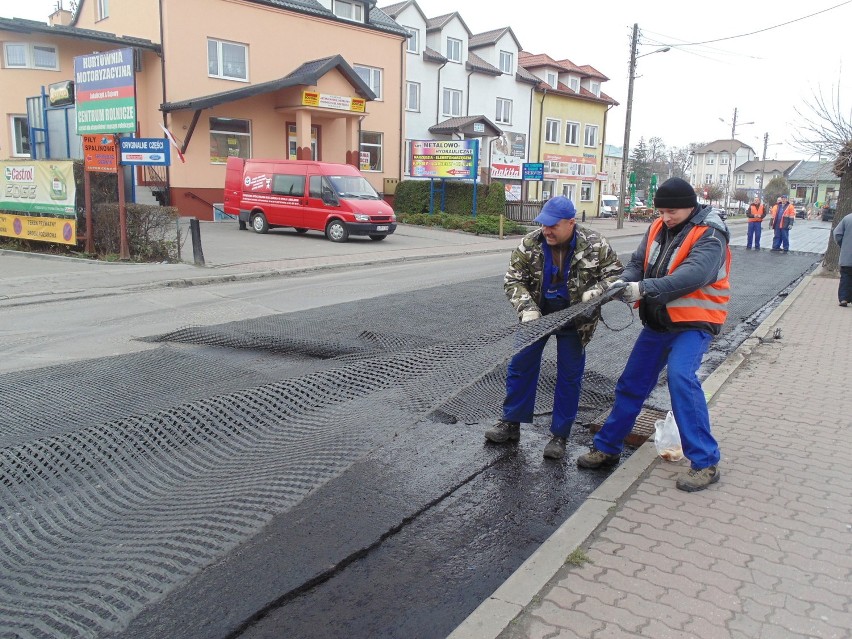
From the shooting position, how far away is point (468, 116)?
127 ft

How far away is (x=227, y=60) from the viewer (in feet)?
87.0

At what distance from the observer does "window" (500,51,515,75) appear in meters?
40.5

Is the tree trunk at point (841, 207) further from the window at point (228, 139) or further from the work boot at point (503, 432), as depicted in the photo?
the window at point (228, 139)

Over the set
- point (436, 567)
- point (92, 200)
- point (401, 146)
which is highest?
point (401, 146)

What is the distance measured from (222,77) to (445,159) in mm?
9340

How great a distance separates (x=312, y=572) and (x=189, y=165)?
24388mm

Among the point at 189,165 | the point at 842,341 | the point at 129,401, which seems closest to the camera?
the point at 129,401

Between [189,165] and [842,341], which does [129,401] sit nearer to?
[842,341]

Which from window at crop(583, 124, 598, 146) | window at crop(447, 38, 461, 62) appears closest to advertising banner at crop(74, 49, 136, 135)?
window at crop(447, 38, 461, 62)

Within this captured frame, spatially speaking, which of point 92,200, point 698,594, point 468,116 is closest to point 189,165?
point 92,200

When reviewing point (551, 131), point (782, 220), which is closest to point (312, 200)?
point (782, 220)

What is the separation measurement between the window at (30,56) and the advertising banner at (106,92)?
13.2m

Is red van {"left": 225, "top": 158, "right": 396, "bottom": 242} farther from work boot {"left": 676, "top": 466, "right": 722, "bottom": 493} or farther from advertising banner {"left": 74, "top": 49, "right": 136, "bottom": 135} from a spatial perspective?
work boot {"left": 676, "top": 466, "right": 722, "bottom": 493}

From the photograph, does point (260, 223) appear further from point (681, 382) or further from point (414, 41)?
point (681, 382)
